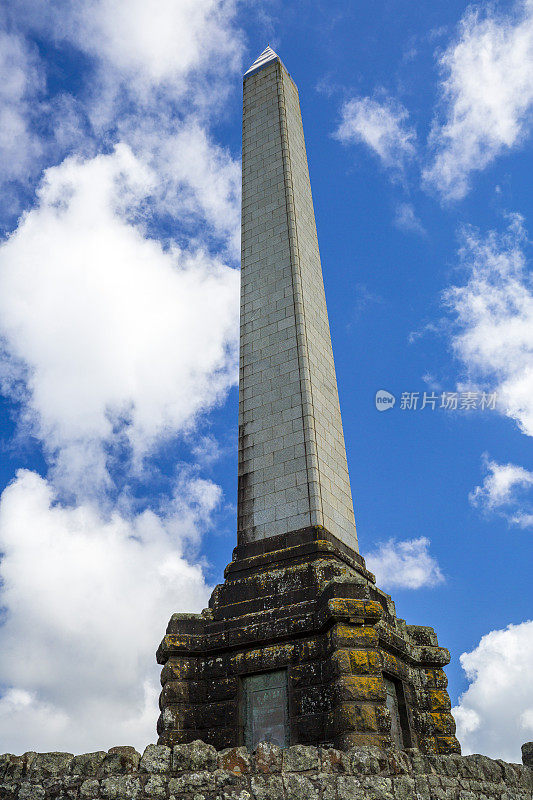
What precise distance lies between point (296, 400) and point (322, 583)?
149 inches

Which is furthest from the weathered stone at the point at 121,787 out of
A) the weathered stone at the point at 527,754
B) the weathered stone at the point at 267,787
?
the weathered stone at the point at 527,754

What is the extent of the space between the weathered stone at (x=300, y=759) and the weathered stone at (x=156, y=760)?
1.20 metres

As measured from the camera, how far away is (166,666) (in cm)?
1011

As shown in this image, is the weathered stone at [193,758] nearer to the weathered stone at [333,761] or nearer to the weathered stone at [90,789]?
the weathered stone at [90,789]

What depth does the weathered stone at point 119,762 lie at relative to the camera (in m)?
6.51

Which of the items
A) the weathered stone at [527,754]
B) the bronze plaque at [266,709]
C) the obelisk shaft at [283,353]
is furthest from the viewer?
the obelisk shaft at [283,353]

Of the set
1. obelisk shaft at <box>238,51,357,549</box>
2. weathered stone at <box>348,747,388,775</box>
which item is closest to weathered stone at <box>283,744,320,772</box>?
weathered stone at <box>348,747,388,775</box>

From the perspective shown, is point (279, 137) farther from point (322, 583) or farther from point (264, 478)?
point (322, 583)

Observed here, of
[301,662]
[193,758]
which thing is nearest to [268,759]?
[193,758]

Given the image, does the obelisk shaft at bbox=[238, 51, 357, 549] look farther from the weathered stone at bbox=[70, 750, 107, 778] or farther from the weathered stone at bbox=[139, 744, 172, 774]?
the weathered stone at bbox=[70, 750, 107, 778]

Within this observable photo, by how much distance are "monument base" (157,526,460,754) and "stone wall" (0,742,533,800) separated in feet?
Answer: 3.38

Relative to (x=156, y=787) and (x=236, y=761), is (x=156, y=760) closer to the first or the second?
(x=156, y=787)

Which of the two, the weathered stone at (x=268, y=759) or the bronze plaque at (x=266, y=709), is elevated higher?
the bronze plaque at (x=266, y=709)

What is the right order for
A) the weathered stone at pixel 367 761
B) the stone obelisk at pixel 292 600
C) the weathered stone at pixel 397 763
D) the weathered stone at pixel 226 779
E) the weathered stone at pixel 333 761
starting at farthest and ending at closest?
the stone obelisk at pixel 292 600 → the weathered stone at pixel 397 763 → the weathered stone at pixel 367 761 → the weathered stone at pixel 333 761 → the weathered stone at pixel 226 779
